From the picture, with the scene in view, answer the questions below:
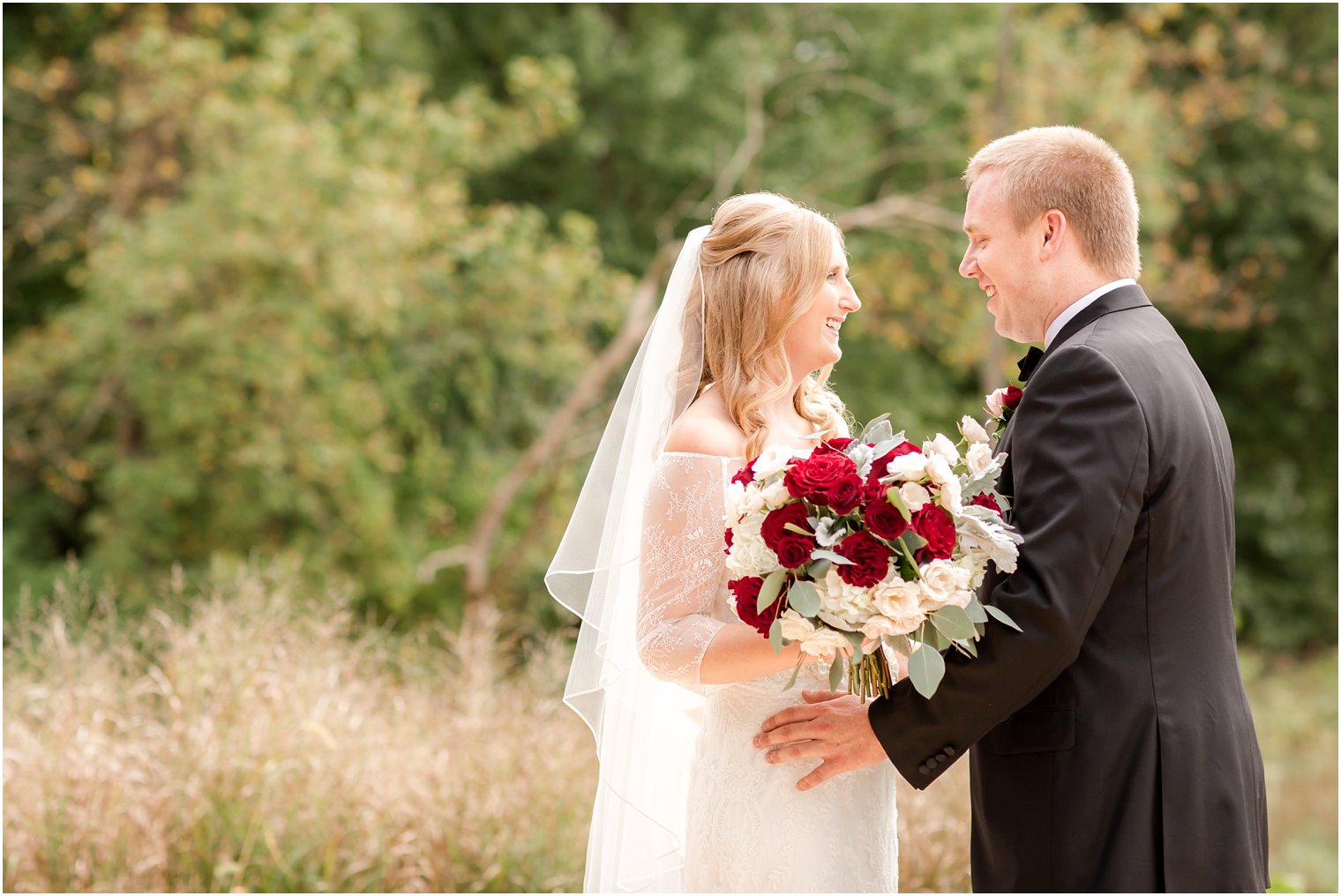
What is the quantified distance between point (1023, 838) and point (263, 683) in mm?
3453

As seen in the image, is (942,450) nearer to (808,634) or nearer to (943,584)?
(943,584)

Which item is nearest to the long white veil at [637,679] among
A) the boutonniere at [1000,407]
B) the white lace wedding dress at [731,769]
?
the white lace wedding dress at [731,769]

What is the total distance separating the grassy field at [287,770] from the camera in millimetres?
4621

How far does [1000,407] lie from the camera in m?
3.21

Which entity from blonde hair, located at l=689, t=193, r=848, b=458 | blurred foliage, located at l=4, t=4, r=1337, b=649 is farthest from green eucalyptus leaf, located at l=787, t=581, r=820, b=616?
blurred foliage, located at l=4, t=4, r=1337, b=649

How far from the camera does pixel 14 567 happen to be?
984 cm

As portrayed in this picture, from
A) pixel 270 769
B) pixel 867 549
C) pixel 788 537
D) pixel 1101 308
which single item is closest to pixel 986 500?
pixel 867 549

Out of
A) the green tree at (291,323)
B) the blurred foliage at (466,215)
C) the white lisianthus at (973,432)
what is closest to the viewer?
the white lisianthus at (973,432)

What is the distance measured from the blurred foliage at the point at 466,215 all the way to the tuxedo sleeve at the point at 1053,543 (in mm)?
7309

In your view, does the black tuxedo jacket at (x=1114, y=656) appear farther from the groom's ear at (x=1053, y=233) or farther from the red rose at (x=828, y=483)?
the red rose at (x=828, y=483)

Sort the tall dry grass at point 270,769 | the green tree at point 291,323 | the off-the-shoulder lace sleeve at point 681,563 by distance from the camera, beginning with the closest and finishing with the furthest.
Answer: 1. the off-the-shoulder lace sleeve at point 681,563
2. the tall dry grass at point 270,769
3. the green tree at point 291,323

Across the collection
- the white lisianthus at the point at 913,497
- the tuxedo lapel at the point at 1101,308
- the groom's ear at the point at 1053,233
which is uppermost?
the groom's ear at the point at 1053,233

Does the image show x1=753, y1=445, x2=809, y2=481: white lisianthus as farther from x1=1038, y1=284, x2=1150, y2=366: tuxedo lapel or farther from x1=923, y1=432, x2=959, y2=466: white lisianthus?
x1=1038, y1=284, x2=1150, y2=366: tuxedo lapel

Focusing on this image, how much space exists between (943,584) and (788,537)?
0.33 m
